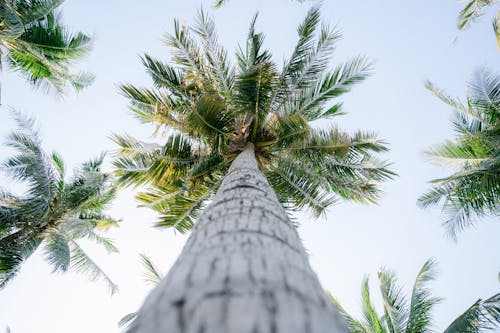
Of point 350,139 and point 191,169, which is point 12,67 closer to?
point 191,169

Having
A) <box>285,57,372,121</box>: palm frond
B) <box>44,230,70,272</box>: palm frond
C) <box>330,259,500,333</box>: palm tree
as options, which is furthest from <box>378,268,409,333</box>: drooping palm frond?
<box>44,230,70,272</box>: palm frond

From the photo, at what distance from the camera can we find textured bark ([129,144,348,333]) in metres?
1.04

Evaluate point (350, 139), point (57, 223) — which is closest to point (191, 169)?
point (350, 139)

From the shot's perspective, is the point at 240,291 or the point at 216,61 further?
the point at 216,61

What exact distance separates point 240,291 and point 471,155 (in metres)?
9.79

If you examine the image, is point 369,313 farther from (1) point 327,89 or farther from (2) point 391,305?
(1) point 327,89

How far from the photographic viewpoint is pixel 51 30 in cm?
1005

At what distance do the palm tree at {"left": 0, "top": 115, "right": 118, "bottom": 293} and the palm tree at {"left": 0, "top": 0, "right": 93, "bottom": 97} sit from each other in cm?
191

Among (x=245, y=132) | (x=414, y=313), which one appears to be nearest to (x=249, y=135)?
(x=245, y=132)

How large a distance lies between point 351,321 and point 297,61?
20.6 feet

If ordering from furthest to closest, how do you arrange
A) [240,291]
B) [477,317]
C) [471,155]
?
[471,155], [477,317], [240,291]

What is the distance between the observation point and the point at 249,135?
6.59 meters

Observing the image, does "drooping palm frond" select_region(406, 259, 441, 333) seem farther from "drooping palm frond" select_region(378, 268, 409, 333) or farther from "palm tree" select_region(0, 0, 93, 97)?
"palm tree" select_region(0, 0, 93, 97)

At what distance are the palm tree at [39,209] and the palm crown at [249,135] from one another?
4.33 metres
